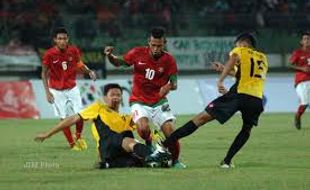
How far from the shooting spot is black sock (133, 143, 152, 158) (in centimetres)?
1284

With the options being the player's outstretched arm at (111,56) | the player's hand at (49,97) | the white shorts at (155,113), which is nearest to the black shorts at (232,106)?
the white shorts at (155,113)

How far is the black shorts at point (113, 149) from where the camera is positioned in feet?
43.7

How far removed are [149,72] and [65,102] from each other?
480cm

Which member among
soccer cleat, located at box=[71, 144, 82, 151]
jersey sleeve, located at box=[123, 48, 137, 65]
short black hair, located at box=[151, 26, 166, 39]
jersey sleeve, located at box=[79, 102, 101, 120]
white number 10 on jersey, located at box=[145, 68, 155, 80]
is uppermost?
short black hair, located at box=[151, 26, 166, 39]

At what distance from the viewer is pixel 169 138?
1357 cm

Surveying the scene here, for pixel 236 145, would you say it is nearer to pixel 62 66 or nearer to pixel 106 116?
pixel 106 116

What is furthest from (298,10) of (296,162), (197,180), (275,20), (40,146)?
(197,180)

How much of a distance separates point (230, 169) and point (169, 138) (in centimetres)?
104

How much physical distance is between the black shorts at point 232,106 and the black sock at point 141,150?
1.07 meters

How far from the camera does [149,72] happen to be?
14484 mm

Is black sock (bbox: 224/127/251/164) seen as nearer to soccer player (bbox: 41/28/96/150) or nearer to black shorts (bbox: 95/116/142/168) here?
black shorts (bbox: 95/116/142/168)

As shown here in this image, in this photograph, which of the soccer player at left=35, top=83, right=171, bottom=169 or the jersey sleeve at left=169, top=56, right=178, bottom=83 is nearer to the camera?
the soccer player at left=35, top=83, right=171, bottom=169

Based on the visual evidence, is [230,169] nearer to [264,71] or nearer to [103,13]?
[264,71]

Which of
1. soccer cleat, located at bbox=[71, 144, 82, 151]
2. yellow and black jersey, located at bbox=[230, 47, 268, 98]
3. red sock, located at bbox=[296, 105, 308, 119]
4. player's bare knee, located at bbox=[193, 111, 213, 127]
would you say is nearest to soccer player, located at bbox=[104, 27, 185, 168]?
player's bare knee, located at bbox=[193, 111, 213, 127]
